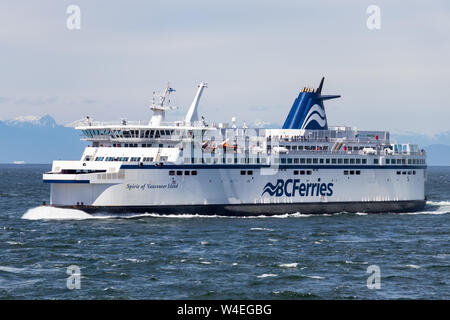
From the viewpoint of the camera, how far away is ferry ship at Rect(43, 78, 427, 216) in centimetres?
4797

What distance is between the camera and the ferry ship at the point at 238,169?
48.0 m

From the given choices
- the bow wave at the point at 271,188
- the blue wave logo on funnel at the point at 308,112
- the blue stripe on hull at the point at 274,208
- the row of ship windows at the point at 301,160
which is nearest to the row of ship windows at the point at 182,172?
the row of ship windows at the point at 301,160

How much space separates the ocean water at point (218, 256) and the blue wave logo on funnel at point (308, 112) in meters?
11.3

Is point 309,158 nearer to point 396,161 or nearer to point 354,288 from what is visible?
point 396,161

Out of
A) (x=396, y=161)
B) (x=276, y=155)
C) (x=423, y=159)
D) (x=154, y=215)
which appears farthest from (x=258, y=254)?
(x=423, y=159)

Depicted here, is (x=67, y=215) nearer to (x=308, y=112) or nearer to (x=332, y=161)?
(x=332, y=161)

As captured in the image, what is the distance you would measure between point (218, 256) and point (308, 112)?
2833 cm

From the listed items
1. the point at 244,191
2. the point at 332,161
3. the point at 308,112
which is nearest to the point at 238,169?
the point at 244,191

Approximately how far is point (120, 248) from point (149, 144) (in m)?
14.8

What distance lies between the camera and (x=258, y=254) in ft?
116

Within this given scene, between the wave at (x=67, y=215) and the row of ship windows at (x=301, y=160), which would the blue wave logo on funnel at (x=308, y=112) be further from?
the wave at (x=67, y=215)

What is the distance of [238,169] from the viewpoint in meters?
51.4

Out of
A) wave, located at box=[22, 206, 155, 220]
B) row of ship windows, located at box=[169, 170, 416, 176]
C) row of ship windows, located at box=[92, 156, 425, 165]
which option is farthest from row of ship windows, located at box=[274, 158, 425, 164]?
wave, located at box=[22, 206, 155, 220]

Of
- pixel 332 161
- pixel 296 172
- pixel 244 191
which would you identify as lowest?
pixel 244 191
